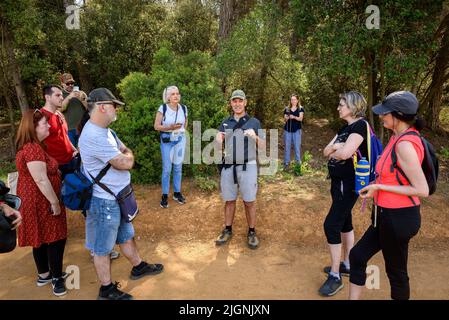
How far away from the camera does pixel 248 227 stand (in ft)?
17.0

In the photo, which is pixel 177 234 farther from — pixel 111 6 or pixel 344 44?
pixel 111 6

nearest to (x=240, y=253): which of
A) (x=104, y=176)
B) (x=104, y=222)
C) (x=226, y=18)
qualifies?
(x=104, y=222)

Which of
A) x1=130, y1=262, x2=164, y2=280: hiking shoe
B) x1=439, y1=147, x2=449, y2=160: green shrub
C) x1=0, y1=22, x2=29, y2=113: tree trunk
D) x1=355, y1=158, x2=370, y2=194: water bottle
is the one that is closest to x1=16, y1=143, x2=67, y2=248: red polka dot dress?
x1=130, y1=262, x2=164, y2=280: hiking shoe

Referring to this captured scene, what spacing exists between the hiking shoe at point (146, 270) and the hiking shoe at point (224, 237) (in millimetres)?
896

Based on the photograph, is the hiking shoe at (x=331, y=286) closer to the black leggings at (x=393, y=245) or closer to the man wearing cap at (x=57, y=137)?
the black leggings at (x=393, y=245)

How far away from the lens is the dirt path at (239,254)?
391cm

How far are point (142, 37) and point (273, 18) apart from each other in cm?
562

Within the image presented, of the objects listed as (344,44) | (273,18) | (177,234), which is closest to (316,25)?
(344,44)

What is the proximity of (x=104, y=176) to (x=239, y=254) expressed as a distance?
2148 millimetres

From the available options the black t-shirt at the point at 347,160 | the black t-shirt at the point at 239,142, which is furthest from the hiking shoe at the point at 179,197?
the black t-shirt at the point at 347,160

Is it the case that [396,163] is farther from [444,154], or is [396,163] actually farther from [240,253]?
[444,154]

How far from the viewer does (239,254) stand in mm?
4695

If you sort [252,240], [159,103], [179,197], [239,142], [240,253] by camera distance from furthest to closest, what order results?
[159,103] < [179,197] < [252,240] < [240,253] < [239,142]

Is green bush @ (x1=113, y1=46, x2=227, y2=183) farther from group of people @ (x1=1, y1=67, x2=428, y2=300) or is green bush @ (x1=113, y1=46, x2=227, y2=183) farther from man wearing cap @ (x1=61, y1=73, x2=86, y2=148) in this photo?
group of people @ (x1=1, y1=67, x2=428, y2=300)
